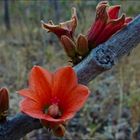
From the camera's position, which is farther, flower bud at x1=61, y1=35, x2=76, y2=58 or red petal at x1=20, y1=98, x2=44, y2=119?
flower bud at x1=61, y1=35, x2=76, y2=58

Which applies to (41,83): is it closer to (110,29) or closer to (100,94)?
(110,29)

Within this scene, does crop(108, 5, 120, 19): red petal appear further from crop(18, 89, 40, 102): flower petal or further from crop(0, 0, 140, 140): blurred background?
crop(0, 0, 140, 140): blurred background

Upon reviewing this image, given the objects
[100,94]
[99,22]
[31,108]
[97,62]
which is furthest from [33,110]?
[100,94]

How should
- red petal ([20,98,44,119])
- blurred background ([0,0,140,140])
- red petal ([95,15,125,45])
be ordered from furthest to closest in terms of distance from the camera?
1. blurred background ([0,0,140,140])
2. red petal ([95,15,125,45])
3. red petal ([20,98,44,119])

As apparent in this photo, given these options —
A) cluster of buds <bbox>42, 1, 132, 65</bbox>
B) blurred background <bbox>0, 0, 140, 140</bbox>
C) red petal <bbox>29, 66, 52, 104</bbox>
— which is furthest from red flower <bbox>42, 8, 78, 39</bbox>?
blurred background <bbox>0, 0, 140, 140</bbox>

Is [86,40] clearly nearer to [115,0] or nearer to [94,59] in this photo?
[94,59]

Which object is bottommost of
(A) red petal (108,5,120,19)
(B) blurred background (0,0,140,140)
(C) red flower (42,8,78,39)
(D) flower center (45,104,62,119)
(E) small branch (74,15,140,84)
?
(B) blurred background (0,0,140,140)

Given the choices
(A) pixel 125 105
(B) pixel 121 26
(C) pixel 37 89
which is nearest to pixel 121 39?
(B) pixel 121 26
